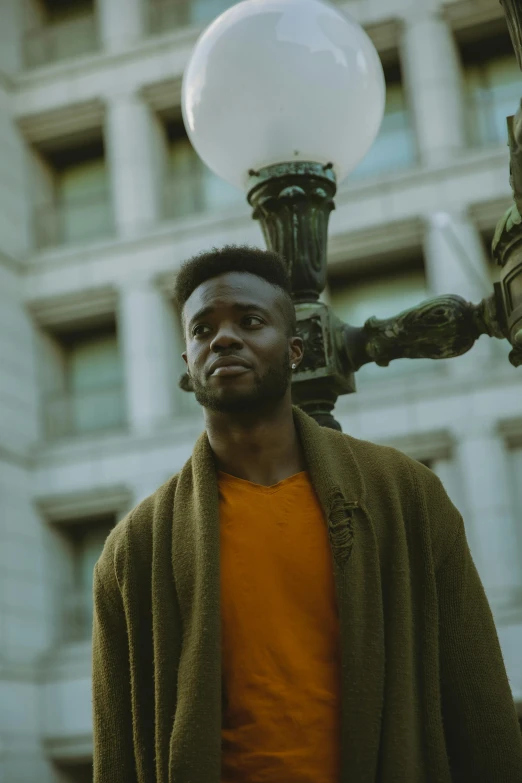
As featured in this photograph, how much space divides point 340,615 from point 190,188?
639 inches

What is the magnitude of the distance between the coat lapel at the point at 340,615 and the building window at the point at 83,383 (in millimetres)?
15019

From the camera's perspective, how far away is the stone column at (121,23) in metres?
18.2

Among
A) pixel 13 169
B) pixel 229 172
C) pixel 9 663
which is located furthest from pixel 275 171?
pixel 13 169

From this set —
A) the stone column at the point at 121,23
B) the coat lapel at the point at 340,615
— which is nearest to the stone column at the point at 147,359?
the stone column at the point at 121,23

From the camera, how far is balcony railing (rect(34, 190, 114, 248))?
18.5 meters

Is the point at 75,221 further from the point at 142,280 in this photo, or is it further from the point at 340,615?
the point at 340,615

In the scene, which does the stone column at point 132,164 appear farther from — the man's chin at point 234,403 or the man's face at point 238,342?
the man's chin at point 234,403

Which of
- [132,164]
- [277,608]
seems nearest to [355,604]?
[277,608]

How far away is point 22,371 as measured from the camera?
17.4 meters

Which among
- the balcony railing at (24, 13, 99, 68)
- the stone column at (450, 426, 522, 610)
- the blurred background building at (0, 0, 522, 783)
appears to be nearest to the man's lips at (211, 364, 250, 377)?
the stone column at (450, 426, 522, 610)

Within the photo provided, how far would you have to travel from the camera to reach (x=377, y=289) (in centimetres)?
1653

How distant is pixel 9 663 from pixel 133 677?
14.3 metres

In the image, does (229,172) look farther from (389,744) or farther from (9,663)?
(9,663)

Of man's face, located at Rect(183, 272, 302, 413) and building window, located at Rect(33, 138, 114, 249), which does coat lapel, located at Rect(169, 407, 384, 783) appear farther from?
building window, located at Rect(33, 138, 114, 249)
